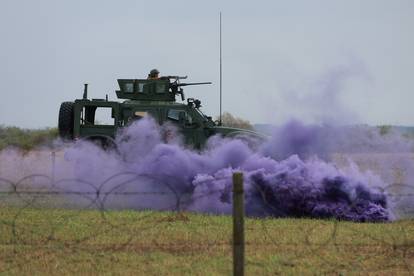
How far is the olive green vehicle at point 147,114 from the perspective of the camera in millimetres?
18844

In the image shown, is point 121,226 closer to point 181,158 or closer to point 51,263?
point 51,263

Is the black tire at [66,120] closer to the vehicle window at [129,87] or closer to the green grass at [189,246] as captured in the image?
the vehicle window at [129,87]

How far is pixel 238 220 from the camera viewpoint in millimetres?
7965

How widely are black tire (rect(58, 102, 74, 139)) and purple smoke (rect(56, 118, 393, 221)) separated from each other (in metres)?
0.67

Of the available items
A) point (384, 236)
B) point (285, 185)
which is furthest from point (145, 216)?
point (384, 236)

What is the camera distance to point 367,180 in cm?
1603

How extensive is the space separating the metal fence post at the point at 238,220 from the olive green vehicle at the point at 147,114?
10648mm

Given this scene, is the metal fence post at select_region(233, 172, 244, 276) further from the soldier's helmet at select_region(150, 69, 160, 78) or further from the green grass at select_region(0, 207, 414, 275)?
the soldier's helmet at select_region(150, 69, 160, 78)

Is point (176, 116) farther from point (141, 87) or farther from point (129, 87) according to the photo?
point (129, 87)

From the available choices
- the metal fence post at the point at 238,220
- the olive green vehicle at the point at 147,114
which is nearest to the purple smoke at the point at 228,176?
the olive green vehicle at the point at 147,114

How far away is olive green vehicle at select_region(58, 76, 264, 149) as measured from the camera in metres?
18.8

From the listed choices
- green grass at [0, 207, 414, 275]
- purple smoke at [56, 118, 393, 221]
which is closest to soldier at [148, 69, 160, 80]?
purple smoke at [56, 118, 393, 221]

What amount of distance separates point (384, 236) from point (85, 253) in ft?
14.4

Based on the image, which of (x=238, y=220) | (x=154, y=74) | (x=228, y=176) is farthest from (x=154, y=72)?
(x=238, y=220)
